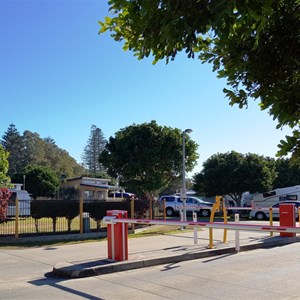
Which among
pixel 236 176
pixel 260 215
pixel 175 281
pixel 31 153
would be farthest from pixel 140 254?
pixel 31 153

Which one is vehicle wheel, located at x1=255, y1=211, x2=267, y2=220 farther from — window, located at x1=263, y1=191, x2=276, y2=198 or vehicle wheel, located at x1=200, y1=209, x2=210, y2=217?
window, located at x1=263, y1=191, x2=276, y2=198

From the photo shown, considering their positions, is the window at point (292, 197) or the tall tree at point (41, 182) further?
the tall tree at point (41, 182)

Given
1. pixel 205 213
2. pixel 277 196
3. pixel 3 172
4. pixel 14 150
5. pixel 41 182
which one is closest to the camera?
pixel 3 172

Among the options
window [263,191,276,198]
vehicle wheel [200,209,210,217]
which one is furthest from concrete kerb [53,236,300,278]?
window [263,191,276,198]

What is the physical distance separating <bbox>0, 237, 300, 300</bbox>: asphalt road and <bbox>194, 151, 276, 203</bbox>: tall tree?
2844 cm

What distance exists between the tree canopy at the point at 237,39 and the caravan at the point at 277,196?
3171cm

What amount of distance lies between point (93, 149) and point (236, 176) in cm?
8901

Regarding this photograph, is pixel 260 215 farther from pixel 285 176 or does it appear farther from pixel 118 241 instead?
pixel 118 241

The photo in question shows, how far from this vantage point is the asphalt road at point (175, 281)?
7352 millimetres

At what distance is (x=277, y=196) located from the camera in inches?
1447

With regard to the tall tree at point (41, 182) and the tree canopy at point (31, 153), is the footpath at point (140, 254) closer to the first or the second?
the tall tree at point (41, 182)

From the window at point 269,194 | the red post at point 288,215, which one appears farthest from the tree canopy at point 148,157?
the red post at point 288,215

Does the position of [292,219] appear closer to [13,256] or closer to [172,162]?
[13,256]

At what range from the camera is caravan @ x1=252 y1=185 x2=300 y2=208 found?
35.2 meters
